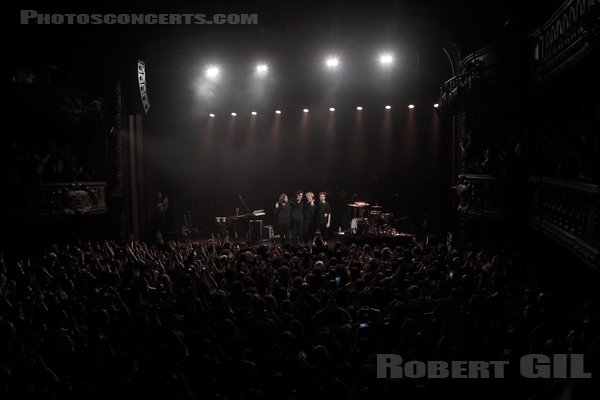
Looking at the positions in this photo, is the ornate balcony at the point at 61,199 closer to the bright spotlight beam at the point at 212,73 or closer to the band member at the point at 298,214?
the bright spotlight beam at the point at 212,73

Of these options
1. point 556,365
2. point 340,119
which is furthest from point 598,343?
point 340,119

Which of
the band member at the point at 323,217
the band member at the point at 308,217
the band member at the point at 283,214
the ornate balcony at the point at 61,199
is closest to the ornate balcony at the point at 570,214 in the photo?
the band member at the point at 323,217

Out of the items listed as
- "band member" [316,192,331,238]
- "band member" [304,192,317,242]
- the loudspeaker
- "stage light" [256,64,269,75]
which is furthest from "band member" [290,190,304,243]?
"stage light" [256,64,269,75]

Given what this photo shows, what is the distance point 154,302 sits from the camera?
731cm

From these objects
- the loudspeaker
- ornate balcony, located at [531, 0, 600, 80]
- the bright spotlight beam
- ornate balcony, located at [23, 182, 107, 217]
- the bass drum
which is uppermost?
the bright spotlight beam

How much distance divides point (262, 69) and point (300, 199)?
16.4ft

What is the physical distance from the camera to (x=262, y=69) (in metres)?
19.1

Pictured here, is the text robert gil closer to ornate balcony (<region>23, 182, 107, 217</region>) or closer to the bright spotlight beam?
ornate balcony (<region>23, 182, 107, 217</region>)

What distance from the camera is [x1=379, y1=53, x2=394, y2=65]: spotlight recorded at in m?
17.8

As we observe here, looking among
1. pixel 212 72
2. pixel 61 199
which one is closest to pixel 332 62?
pixel 212 72

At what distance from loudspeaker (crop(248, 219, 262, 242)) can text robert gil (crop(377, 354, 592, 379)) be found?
46.5 ft

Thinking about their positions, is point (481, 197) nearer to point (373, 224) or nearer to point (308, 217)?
point (373, 224)

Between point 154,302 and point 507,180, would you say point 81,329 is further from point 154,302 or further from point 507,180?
point 507,180

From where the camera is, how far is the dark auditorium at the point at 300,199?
5.21 metres
